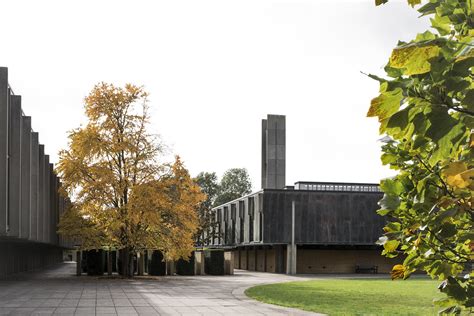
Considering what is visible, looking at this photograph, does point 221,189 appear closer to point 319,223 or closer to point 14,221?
point 319,223

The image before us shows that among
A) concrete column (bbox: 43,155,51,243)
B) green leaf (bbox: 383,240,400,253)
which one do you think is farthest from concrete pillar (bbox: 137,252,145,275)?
green leaf (bbox: 383,240,400,253)

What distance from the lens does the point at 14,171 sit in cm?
3353

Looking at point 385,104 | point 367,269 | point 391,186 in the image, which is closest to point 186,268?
point 367,269

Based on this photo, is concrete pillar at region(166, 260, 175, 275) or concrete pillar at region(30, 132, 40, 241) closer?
concrete pillar at region(30, 132, 40, 241)

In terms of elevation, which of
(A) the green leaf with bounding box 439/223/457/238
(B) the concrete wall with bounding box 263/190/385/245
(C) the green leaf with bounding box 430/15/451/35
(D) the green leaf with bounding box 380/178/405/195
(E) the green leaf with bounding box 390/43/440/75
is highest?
(C) the green leaf with bounding box 430/15/451/35

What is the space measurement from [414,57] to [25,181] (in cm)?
3743

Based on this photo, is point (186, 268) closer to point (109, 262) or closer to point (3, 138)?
point (109, 262)

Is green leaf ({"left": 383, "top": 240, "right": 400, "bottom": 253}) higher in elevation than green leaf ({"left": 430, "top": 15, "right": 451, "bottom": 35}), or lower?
lower

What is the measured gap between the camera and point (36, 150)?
146 feet

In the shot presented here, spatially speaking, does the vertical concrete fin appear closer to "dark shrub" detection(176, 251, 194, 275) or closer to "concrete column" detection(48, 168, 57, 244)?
"dark shrub" detection(176, 251, 194, 275)

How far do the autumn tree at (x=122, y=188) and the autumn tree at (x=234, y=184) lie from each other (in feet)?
247

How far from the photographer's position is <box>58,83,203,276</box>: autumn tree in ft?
120

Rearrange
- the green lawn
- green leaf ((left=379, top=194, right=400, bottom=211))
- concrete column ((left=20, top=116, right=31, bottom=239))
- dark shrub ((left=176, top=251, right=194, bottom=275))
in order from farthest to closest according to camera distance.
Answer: dark shrub ((left=176, top=251, right=194, bottom=275)), concrete column ((left=20, top=116, right=31, bottom=239)), the green lawn, green leaf ((left=379, top=194, right=400, bottom=211))

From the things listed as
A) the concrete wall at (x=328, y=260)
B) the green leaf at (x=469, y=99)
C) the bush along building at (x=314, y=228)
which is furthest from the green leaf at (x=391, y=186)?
the concrete wall at (x=328, y=260)
